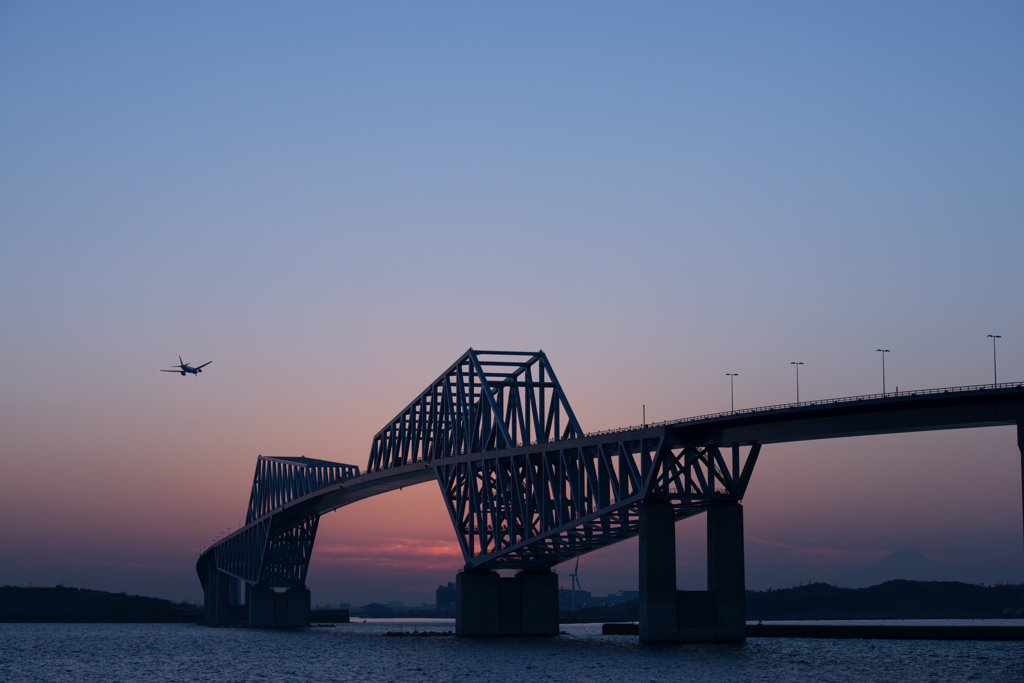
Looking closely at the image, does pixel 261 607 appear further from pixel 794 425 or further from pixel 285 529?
pixel 794 425

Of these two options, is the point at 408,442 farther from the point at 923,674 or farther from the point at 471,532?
the point at 923,674

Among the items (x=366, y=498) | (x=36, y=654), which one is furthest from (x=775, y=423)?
(x=366, y=498)

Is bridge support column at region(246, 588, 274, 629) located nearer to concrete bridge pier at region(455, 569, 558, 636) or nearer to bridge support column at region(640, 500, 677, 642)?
concrete bridge pier at region(455, 569, 558, 636)

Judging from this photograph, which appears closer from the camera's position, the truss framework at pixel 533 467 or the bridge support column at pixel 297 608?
the truss framework at pixel 533 467

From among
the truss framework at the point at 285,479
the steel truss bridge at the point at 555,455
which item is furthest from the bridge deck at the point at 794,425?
the truss framework at the point at 285,479

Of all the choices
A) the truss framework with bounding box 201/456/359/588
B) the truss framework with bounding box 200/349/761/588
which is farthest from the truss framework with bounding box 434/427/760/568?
the truss framework with bounding box 201/456/359/588

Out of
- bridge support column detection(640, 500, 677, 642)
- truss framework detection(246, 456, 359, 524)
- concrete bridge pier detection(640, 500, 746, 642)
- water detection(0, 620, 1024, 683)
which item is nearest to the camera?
water detection(0, 620, 1024, 683)

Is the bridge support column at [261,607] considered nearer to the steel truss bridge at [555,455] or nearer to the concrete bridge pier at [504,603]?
the steel truss bridge at [555,455]

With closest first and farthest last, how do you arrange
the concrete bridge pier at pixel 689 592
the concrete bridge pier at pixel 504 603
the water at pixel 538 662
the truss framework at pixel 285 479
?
the water at pixel 538 662 → the concrete bridge pier at pixel 689 592 → the concrete bridge pier at pixel 504 603 → the truss framework at pixel 285 479
